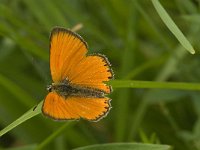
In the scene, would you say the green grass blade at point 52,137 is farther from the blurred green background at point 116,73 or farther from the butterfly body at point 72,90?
the blurred green background at point 116,73

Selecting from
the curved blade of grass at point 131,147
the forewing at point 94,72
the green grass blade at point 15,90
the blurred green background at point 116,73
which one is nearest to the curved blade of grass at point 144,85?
the forewing at point 94,72

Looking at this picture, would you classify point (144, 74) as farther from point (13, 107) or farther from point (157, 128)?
point (13, 107)

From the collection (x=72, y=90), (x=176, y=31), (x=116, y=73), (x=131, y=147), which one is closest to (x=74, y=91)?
(x=72, y=90)

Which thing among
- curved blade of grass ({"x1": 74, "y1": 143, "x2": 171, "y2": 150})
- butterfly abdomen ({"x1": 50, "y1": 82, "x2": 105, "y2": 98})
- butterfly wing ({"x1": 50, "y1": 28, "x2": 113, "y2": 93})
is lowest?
curved blade of grass ({"x1": 74, "y1": 143, "x2": 171, "y2": 150})

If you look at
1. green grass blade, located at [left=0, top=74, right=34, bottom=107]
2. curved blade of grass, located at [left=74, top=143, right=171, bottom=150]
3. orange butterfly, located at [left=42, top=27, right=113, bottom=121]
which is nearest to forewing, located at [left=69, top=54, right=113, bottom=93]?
orange butterfly, located at [left=42, top=27, right=113, bottom=121]

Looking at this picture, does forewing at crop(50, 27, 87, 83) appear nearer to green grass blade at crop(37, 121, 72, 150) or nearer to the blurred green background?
green grass blade at crop(37, 121, 72, 150)

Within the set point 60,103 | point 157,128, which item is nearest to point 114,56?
point 157,128

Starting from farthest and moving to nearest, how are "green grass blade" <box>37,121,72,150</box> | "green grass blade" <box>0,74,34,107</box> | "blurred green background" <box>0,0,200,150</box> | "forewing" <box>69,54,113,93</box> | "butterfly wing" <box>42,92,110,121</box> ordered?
"blurred green background" <box>0,0,200,150</box> → "green grass blade" <box>0,74,34,107</box> → "green grass blade" <box>37,121,72,150</box> → "forewing" <box>69,54,113,93</box> → "butterfly wing" <box>42,92,110,121</box>
